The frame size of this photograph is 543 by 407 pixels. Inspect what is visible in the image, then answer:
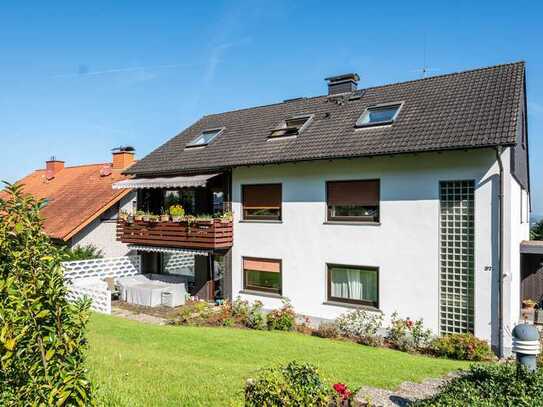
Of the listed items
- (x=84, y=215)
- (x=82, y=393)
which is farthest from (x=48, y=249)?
(x=84, y=215)

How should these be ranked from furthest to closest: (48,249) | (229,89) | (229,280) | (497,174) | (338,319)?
(229,89) < (229,280) < (338,319) < (497,174) < (48,249)

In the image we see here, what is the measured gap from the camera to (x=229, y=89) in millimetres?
24531

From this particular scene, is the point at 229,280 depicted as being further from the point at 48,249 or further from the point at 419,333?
the point at 48,249

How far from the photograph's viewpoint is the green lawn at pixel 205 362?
7.24 meters

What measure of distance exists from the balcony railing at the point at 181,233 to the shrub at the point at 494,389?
14.3 meters

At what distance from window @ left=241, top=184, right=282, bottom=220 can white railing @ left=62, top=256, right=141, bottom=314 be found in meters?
7.68

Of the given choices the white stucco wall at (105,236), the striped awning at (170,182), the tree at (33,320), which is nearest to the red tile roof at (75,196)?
the white stucco wall at (105,236)

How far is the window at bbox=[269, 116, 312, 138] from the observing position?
20.7 meters

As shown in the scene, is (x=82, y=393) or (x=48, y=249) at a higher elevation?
(x=48, y=249)

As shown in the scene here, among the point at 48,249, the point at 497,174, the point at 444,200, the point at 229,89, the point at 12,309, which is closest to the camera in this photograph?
the point at 12,309

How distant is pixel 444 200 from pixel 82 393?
44.5 ft

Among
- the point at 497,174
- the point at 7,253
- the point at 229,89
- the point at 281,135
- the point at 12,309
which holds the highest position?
the point at 229,89

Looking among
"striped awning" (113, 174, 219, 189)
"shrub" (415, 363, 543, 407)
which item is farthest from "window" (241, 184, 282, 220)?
"shrub" (415, 363, 543, 407)

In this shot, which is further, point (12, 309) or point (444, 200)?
point (444, 200)
